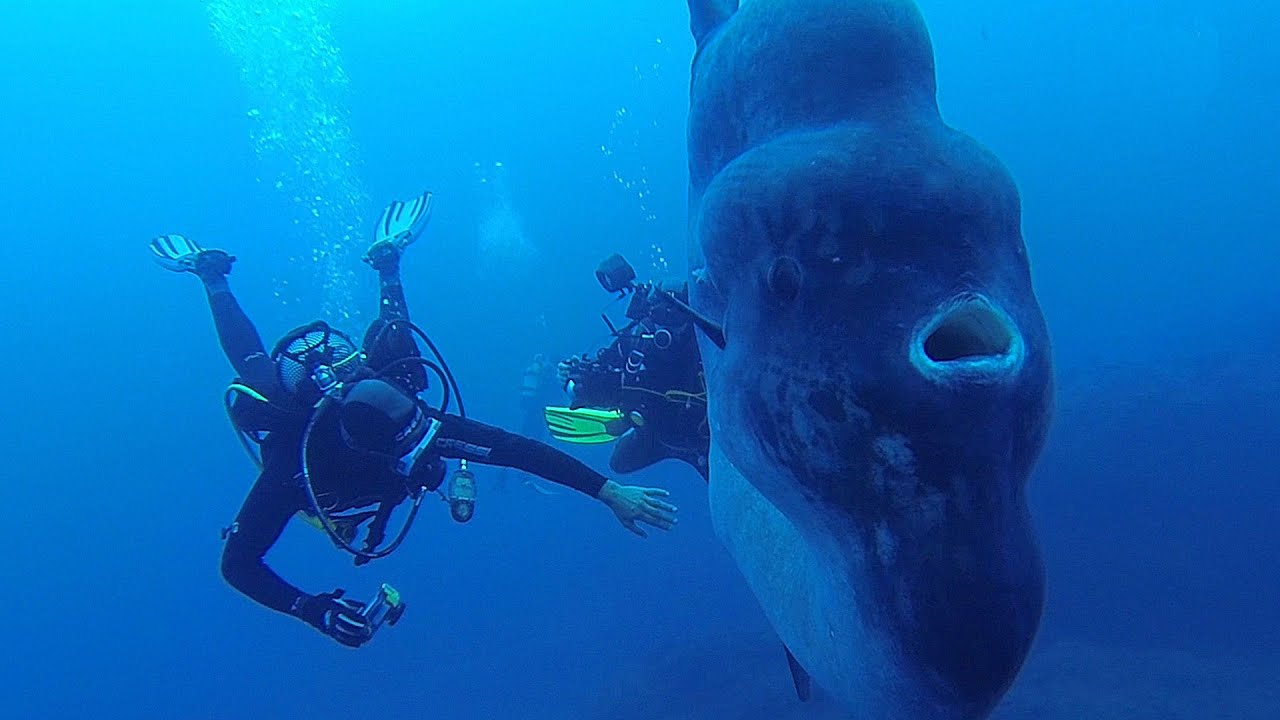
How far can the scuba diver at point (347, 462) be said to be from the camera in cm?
437

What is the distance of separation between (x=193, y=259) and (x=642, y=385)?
6.45 metres

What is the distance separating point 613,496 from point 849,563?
2.69m

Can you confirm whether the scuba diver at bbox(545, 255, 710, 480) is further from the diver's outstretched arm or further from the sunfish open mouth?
the sunfish open mouth

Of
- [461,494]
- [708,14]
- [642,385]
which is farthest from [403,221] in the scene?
[708,14]

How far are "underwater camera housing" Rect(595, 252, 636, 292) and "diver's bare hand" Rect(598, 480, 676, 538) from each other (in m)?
1.74

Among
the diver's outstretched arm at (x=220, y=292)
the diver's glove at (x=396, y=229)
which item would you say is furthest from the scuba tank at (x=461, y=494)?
the diver's glove at (x=396, y=229)

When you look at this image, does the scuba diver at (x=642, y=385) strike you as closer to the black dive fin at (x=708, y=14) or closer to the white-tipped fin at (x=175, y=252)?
the black dive fin at (x=708, y=14)

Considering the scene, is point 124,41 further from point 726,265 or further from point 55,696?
point 726,265

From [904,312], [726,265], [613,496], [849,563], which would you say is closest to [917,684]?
[849,563]

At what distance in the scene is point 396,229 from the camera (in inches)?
335

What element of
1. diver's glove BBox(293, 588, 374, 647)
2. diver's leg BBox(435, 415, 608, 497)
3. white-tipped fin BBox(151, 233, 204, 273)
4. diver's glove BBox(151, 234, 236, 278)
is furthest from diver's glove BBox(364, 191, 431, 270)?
diver's glove BBox(293, 588, 374, 647)

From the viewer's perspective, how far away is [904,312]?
5.40ft

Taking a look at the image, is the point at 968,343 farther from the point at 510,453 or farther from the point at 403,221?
the point at 403,221

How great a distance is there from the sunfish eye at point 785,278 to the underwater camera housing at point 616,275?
12.3ft
